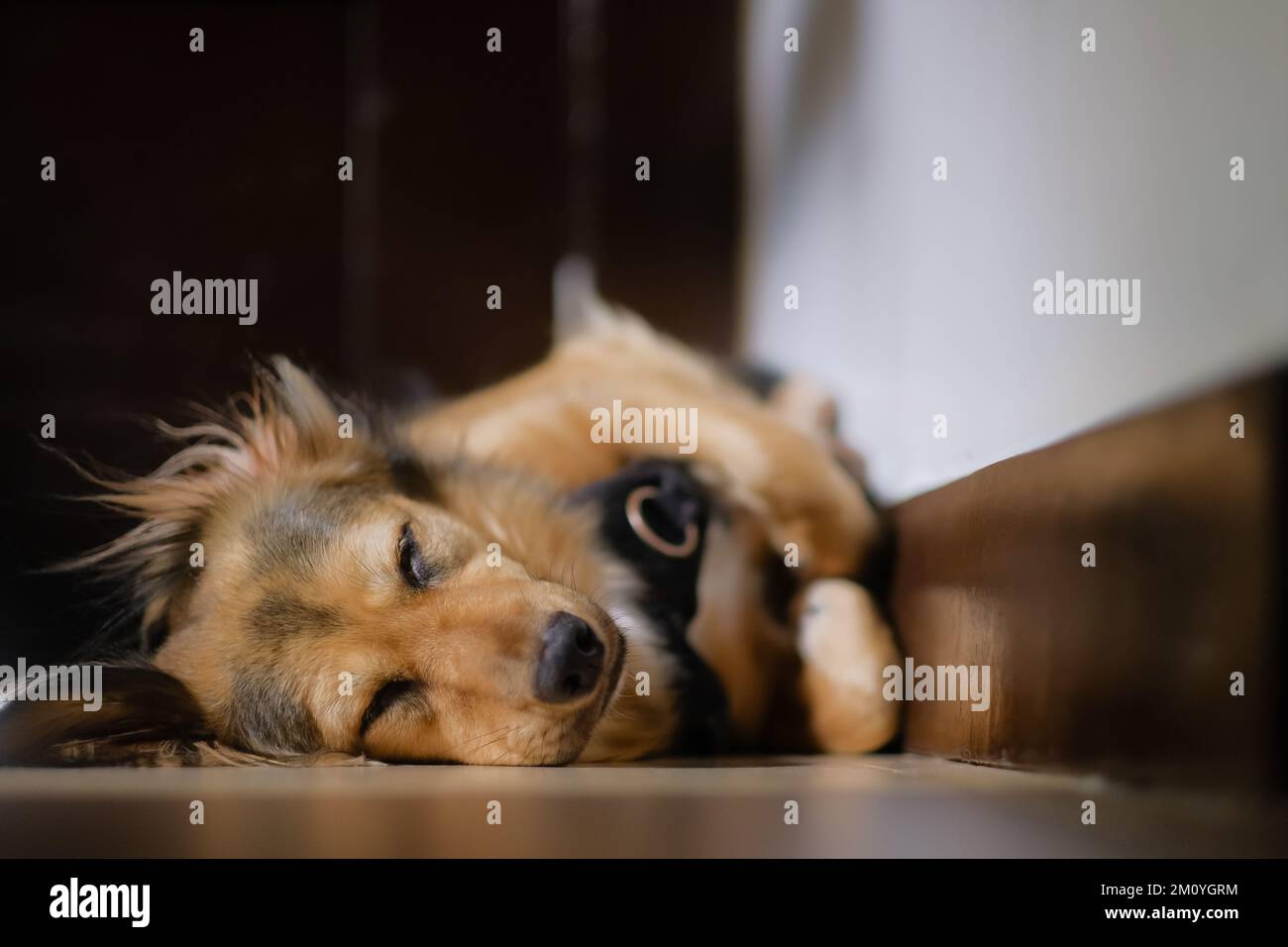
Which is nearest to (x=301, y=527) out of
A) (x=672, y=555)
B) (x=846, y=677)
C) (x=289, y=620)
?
(x=289, y=620)

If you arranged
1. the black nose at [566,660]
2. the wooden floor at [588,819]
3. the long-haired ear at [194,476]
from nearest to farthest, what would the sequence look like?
the wooden floor at [588,819] < the black nose at [566,660] < the long-haired ear at [194,476]

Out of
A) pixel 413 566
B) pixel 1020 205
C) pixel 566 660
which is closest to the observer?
pixel 566 660

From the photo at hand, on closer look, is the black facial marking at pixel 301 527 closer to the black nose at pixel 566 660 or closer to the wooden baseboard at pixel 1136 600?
the black nose at pixel 566 660

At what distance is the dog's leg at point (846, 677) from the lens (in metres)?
1.64

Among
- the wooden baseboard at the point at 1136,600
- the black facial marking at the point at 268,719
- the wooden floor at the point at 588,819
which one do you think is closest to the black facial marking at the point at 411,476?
the black facial marking at the point at 268,719

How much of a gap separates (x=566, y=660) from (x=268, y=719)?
0.41 metres

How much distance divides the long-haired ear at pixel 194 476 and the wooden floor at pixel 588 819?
1.23 feet

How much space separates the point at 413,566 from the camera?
1369 millimetres

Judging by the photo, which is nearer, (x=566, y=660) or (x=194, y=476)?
(x=566, y=660)

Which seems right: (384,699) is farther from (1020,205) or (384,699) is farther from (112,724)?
(1020,205)

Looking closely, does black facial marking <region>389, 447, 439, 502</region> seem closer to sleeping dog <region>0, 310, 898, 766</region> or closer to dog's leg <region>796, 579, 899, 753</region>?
sleeping dog <region>0, 310, 898, 766</region>
